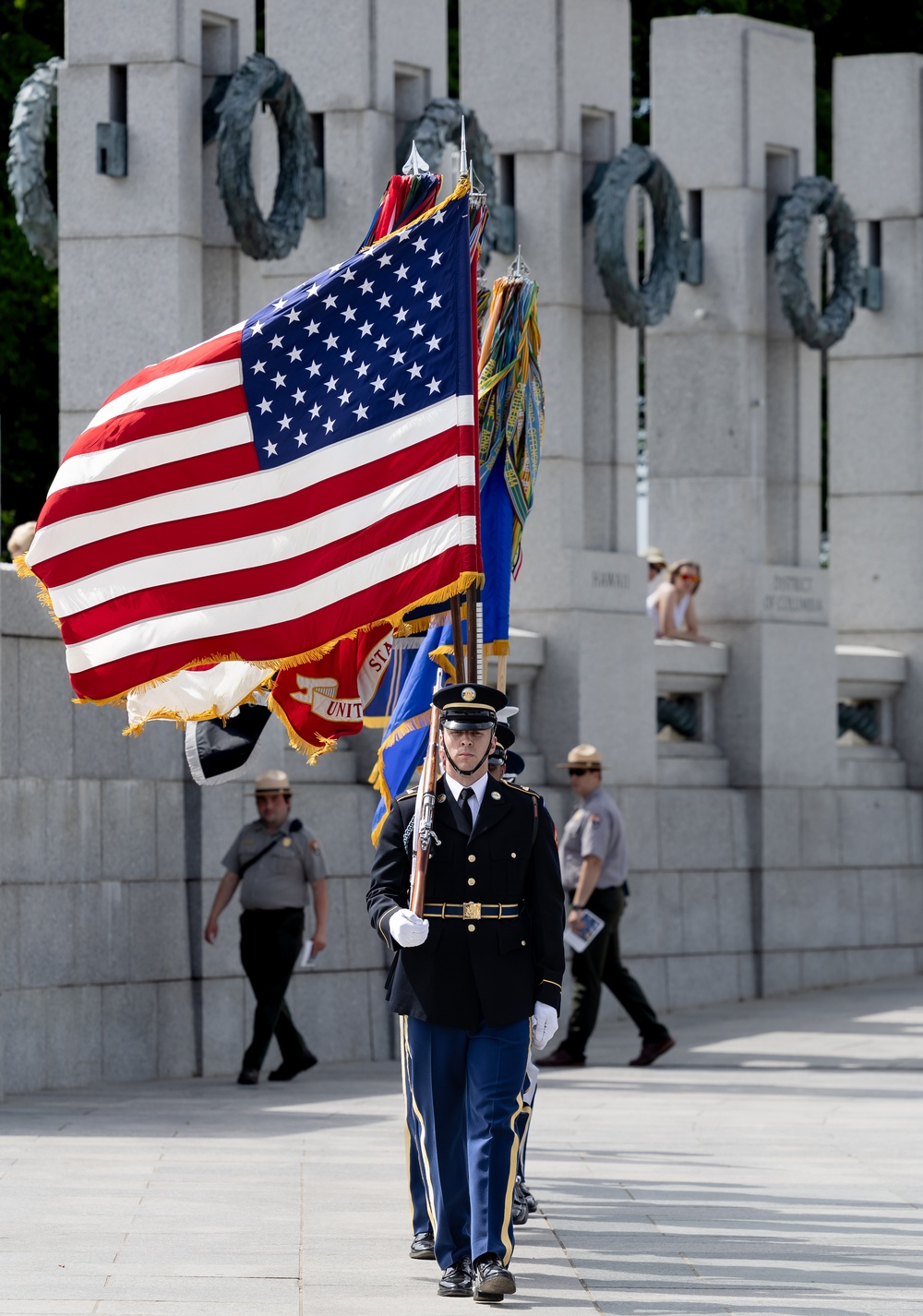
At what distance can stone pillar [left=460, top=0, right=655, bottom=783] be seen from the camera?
60.5 ft

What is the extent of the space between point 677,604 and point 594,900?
4.75 m

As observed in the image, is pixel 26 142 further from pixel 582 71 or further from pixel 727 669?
pixel 727 669

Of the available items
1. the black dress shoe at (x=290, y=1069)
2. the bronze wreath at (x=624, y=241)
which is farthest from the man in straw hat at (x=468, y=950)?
the bronze wreath at (x=624, y=241)

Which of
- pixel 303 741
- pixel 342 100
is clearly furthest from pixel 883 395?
pixel 303 741

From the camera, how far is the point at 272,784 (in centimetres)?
1465

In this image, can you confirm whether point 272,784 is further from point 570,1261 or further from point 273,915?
point 570,1261

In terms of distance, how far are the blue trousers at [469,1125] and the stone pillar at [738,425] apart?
454 inches

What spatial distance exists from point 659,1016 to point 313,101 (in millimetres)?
6688

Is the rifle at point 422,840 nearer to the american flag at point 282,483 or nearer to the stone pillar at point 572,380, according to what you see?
the american flag at point 282,483

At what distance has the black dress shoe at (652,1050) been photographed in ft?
50.7

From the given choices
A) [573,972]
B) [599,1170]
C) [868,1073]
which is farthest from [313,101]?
[599,1170]

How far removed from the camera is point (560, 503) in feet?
60.5

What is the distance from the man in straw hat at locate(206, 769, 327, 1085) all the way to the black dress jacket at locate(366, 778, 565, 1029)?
573cm

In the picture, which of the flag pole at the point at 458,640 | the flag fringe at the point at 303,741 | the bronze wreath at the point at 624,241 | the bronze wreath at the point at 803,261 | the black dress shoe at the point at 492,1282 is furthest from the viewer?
the bronze wreath at the point at 803,261
